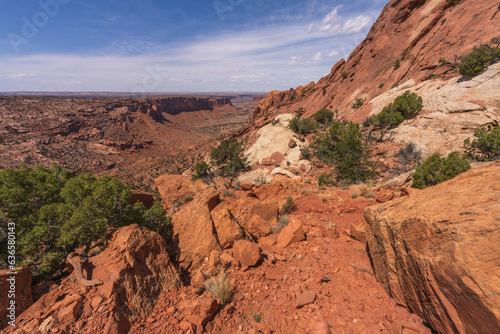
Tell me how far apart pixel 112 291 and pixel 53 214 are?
135 inches

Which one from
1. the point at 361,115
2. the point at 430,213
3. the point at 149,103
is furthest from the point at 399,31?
the point at 149,103

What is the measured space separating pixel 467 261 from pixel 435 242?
1.68ft

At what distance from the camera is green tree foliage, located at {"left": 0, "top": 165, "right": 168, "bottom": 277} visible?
5.02 metres

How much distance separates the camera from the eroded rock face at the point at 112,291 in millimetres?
3414

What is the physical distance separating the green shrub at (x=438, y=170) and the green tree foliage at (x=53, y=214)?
11.4 metres

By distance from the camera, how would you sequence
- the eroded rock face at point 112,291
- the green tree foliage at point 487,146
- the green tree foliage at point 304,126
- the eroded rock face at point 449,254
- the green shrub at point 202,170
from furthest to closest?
the green shrub at point 202,170
the green tree foliage at point 304,126
the green tree foliage at point 487,146
the eroded rock face at point 112,291
the eroded rock face at point 449,254

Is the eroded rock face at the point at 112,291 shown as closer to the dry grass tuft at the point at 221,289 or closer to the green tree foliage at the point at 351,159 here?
the dry grass tuft at the point at 221,289

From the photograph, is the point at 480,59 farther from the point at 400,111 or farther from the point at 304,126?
the point at 304,126

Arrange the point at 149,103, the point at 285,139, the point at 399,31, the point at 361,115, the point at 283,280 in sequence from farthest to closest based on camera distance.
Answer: the point at 149,103 < the point at 399,31 < the point at 285,139 < the point at 361,115 < the point at 283,280

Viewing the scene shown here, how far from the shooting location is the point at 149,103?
3903 inches

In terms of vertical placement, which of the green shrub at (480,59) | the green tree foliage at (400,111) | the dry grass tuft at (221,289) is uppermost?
the green shrub at (480,59)

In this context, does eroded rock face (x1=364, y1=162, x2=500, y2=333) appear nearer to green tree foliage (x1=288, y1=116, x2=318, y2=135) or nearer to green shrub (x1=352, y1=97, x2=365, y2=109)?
green tree foliage (x1=288, y1=116, x2=318, y2=135)

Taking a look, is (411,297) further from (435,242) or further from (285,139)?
(285,139)

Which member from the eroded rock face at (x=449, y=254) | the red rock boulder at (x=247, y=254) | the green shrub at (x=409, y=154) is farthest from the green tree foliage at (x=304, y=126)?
the red rock boulder at (x=247, y=254)
